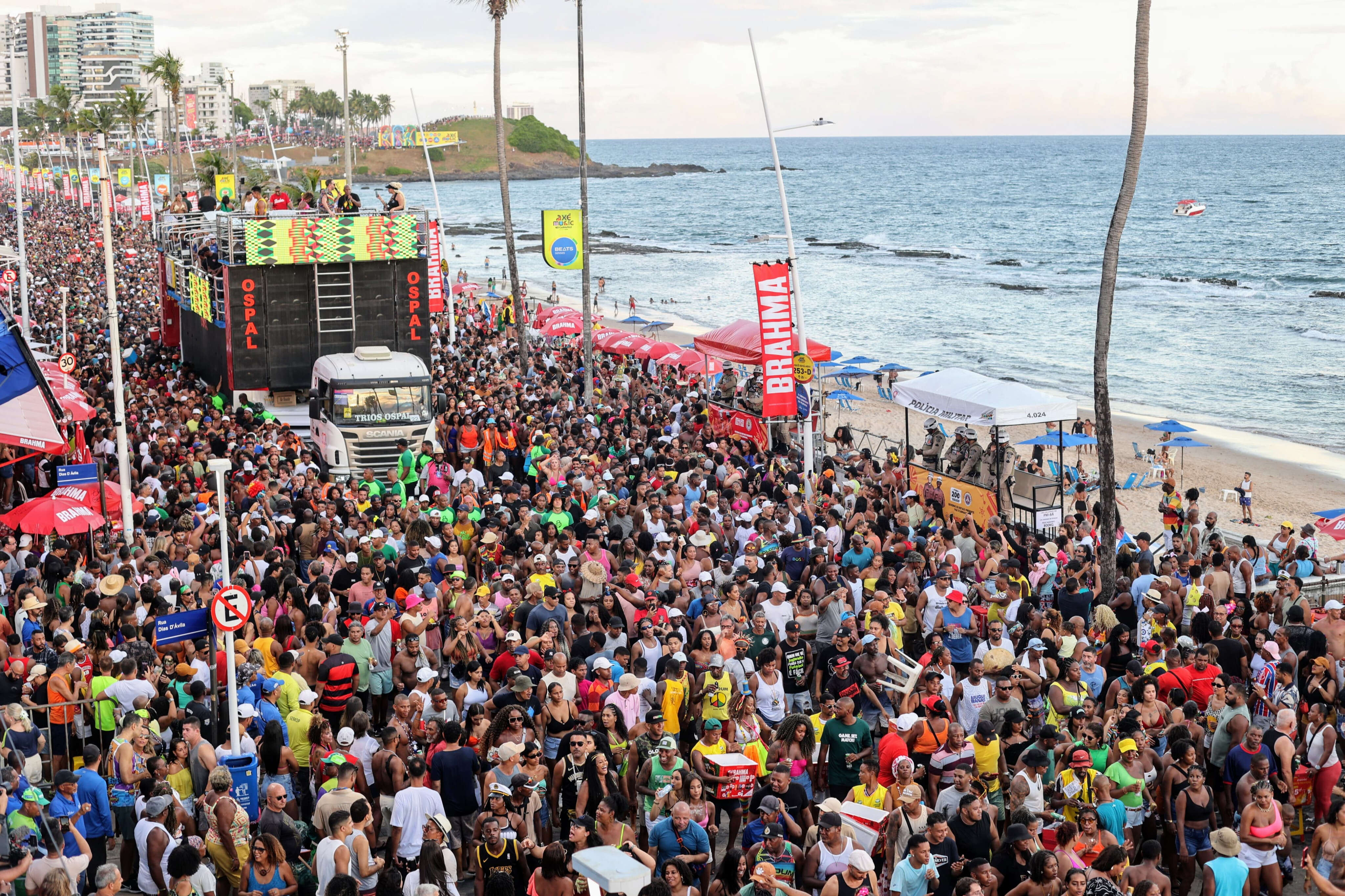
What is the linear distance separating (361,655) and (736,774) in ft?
13.7

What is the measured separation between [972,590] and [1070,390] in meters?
32.4

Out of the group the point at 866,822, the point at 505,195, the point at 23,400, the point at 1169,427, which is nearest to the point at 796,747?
the point at 866,822

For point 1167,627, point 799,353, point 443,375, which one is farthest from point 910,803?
point 443,375

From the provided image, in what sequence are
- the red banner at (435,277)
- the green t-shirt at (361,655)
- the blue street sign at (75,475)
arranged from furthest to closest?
the red banner at (435,277), the blue street sign at (75,475), the green t-shirt at (361,655)

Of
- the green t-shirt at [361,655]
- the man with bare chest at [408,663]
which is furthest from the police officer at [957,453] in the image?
Result: the green t-shirt at [361,655]

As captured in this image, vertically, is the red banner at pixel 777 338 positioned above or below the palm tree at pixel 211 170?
below

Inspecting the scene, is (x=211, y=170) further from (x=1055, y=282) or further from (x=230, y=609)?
(x=230, y=609)

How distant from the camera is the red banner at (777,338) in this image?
21.2m

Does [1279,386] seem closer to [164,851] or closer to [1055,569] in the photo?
[1055,569]

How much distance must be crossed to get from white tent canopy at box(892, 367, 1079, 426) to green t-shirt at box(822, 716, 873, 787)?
32.7ft

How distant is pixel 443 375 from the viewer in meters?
32.2

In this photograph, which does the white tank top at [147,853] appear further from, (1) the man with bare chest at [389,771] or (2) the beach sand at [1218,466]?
(2) the beach sand at [1218,466]

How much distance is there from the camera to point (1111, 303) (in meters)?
17.8

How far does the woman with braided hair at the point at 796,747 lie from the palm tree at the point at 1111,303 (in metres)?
7.86
